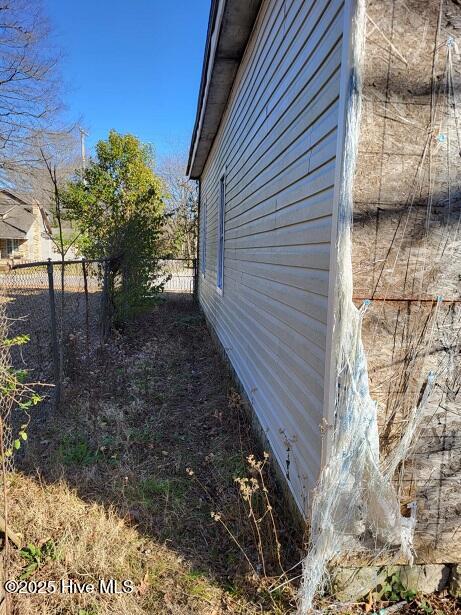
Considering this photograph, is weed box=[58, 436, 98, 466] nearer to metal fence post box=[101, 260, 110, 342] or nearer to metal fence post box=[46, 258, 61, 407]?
Result: metal fence post box=[46, 258, 61, 407]

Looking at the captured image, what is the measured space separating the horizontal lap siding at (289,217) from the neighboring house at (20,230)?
30.0m

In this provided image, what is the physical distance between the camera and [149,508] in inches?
120

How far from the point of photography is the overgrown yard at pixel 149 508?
91.6 inches

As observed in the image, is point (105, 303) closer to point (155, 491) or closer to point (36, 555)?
point (155, 491)

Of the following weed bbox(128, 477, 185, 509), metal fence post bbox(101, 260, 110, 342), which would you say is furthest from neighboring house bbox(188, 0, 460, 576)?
metal fence post bbox(101, 260, 110, 342)

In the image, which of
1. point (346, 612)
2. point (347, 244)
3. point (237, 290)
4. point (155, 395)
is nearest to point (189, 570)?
point (346, 612)

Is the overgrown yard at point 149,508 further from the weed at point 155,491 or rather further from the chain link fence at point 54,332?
the chain link fence at point 54,332

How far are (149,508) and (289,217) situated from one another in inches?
91.5

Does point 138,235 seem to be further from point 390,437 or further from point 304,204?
point 390,437

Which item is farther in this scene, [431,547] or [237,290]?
[237,290]

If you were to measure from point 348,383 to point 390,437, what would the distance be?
37 cm

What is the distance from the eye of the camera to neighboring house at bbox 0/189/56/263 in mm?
A: 31844

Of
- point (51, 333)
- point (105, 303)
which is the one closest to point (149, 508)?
point (51, 333)

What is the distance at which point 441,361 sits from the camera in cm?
209
